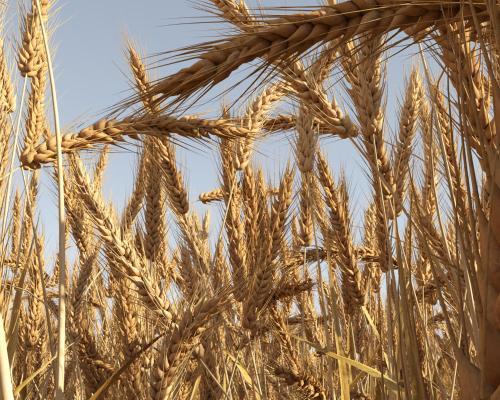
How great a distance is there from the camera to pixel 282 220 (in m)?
2.61

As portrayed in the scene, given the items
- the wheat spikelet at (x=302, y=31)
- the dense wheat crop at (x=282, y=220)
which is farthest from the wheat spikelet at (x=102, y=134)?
the wheat spikelet at (x=302, y=31)

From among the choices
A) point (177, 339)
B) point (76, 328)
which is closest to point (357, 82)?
point (177, 339)

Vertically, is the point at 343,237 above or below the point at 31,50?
below

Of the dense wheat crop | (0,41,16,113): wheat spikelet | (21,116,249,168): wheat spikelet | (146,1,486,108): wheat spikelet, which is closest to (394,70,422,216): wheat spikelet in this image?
the dense wheat crop

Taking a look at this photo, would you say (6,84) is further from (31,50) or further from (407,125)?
(407,125)

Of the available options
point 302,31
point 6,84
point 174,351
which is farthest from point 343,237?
point 302,31

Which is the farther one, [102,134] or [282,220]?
[282,220]

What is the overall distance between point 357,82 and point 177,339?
0.89m

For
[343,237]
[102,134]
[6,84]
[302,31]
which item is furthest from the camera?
[343,237]

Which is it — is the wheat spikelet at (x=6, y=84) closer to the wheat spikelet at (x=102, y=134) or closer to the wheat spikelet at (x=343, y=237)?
the wheat spikelet at (x=102, y=134)

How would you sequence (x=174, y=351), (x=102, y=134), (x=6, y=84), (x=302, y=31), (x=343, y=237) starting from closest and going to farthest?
(x=302, y=31) → (x=174, y=351) → (x=102, y=134) → (x=6, y=84) → (x=343, y=237)

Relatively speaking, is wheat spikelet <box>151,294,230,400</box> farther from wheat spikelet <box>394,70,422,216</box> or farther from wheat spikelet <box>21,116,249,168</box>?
wheat spikelet <box>394,70,422,216</box>

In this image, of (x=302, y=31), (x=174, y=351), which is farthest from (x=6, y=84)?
(x=302, y=31)

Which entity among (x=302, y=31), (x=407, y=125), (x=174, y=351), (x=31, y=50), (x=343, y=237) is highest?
(x=31, y=50)
